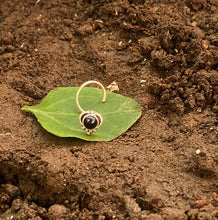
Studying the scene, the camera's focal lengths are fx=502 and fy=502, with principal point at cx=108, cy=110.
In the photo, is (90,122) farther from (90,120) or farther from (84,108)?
(84,108)

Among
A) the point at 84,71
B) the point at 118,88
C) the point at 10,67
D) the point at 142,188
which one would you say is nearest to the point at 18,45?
the point at 10,67

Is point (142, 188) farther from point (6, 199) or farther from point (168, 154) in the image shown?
point (6, 199)

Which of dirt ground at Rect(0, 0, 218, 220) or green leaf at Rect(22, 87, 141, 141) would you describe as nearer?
dirt ground at Rect(0, 0, 218, 220)

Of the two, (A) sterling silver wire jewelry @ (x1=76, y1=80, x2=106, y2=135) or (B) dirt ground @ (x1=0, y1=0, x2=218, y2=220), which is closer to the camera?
(B) dirt ground @ (x1=0, y1=0, x2=218, y2=220)
